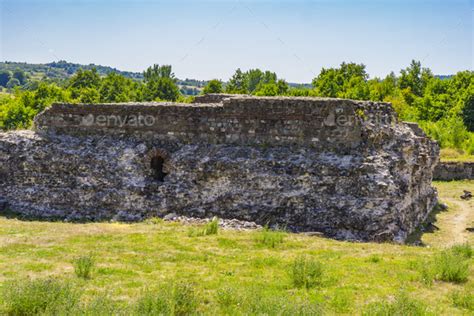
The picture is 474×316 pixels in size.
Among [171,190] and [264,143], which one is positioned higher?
[264,143]

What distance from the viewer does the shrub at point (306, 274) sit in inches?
355

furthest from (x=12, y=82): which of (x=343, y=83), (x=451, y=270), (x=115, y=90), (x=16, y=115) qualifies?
(x=451, y=270)

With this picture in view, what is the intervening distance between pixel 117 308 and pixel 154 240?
5000 millimetres

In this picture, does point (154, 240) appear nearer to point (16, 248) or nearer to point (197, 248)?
point (197, 248)

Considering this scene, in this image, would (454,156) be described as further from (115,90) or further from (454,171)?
(115,90)

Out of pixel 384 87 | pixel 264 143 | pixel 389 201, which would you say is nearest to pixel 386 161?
pixel 389 201

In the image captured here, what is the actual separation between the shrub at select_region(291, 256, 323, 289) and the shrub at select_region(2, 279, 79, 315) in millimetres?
3861

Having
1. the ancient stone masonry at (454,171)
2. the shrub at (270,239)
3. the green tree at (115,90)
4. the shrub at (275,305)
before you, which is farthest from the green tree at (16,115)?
the shrub at (275,305)

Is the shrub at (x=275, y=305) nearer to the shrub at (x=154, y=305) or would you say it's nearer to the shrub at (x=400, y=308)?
the shrub at (x=400, y=308)

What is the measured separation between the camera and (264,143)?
50.7 ft

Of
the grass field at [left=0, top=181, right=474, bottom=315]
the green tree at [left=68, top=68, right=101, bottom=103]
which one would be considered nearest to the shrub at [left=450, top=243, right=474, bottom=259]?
the grass field at [left=0, top=181, right=474, bottom=315]

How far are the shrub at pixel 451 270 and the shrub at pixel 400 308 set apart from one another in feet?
6.13

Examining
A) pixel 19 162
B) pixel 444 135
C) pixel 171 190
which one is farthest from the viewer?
pixel 444 135

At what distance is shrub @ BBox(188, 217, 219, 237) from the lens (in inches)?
511
